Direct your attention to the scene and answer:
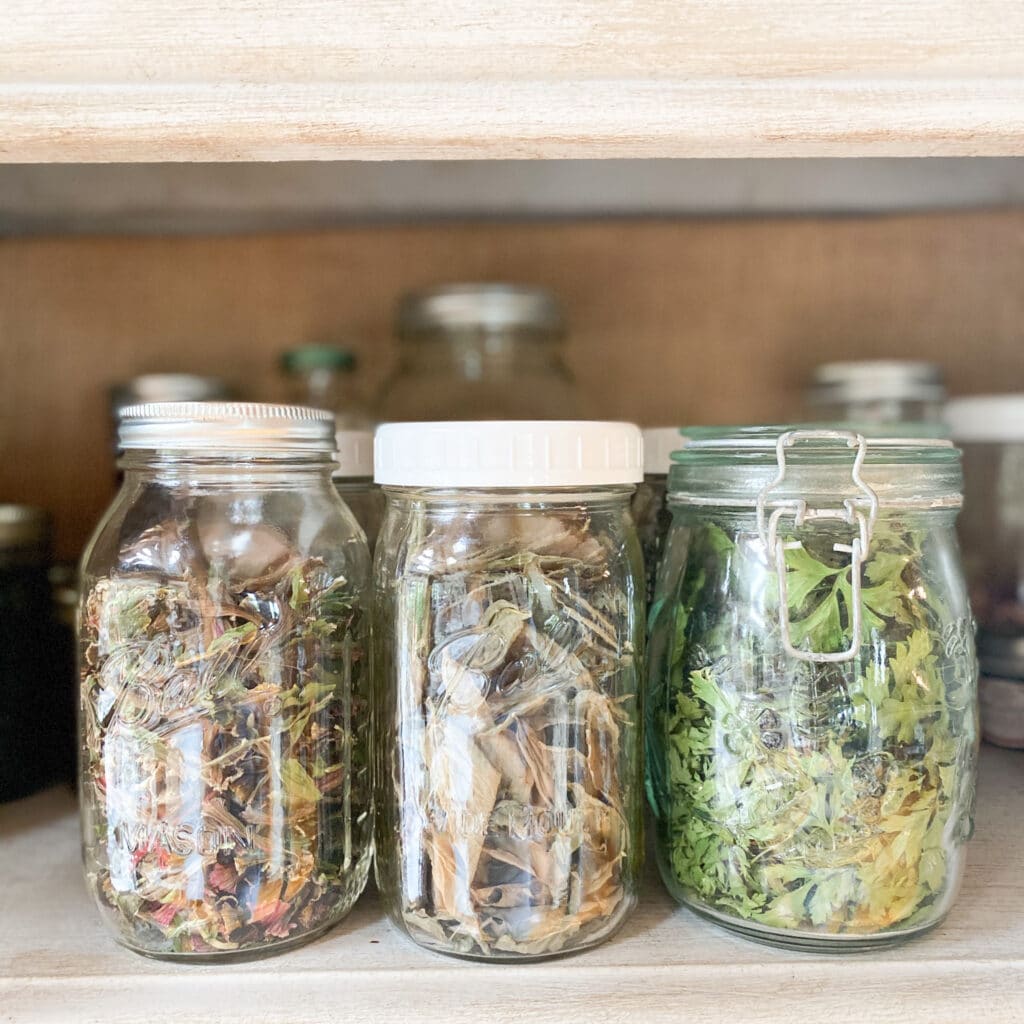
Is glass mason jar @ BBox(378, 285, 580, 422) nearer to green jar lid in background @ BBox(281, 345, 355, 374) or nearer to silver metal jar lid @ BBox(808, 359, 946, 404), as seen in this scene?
green jar lid in background @ BBox(281, 345, 355, 374)

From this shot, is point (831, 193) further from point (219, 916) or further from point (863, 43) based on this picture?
point (219, 916)

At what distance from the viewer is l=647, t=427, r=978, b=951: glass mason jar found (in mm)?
467

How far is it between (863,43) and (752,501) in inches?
8.9

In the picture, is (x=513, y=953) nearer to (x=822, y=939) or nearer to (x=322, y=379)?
(x=822, y=939)

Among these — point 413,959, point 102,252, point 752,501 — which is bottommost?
point 413,959

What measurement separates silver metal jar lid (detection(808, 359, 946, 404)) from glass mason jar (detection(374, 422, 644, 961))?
0.36 metres

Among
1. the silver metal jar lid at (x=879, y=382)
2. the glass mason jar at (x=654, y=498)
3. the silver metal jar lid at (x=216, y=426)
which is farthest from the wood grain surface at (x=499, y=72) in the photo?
the silver metal jar lid at (x=879, y=382)

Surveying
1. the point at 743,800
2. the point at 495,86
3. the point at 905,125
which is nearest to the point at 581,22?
the point at 495,86

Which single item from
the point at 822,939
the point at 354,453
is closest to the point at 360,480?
the point at 354,453

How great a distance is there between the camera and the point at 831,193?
A: 2.54 ft

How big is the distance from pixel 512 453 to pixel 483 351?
329 millimetres

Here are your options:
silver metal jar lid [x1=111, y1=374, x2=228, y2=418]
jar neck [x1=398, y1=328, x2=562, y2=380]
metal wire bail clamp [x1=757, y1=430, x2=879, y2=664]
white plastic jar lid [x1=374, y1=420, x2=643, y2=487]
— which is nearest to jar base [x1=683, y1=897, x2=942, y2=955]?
metal wire bail clamp [x1=757, y1=430, x2=879, y2=664]

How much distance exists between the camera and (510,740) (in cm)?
47

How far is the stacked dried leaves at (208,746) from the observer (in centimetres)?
47
